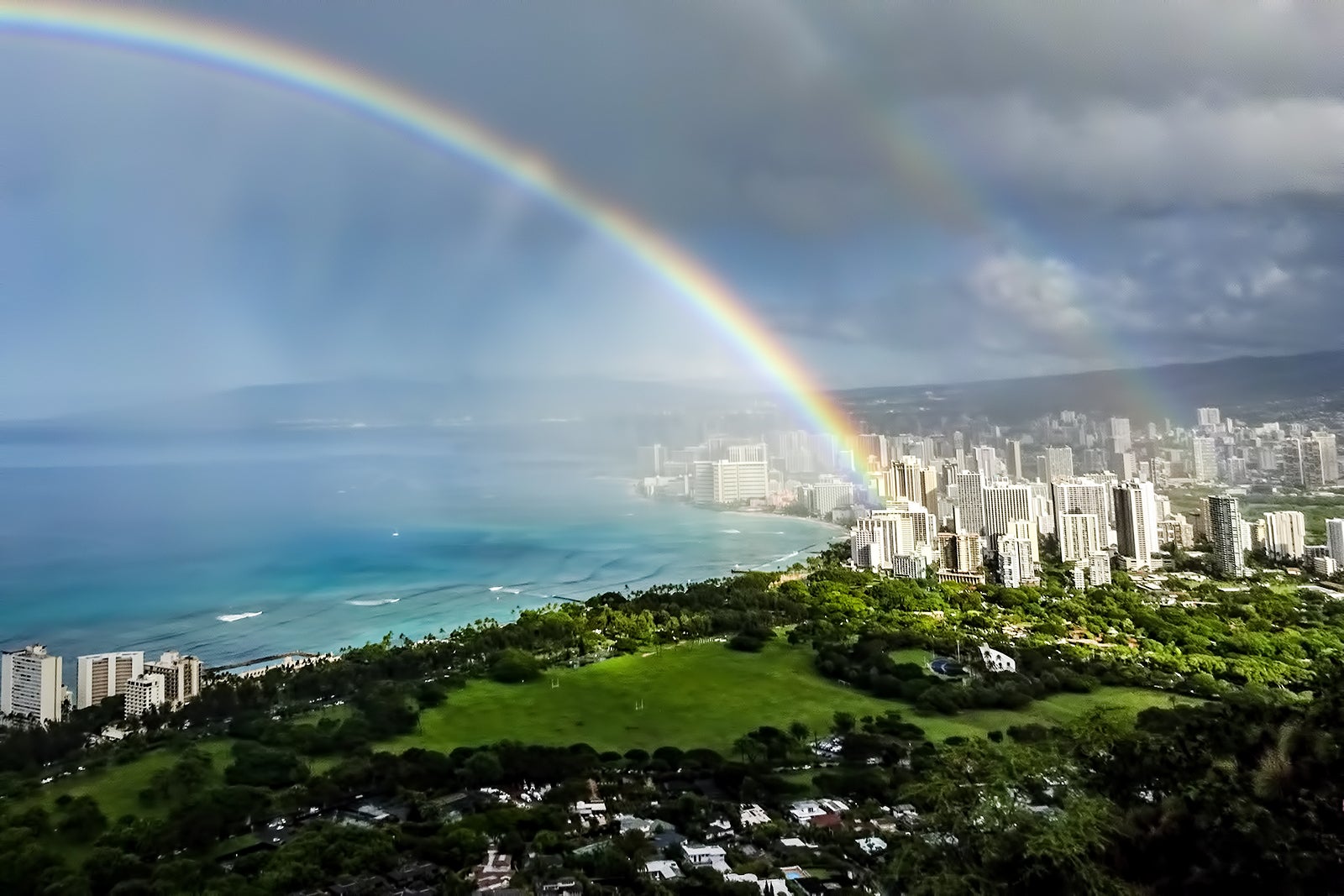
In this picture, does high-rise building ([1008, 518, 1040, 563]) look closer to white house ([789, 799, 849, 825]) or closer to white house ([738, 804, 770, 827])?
white house ([789, 799, 849, 825])

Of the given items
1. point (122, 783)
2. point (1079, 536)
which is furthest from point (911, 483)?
point (122, 783)

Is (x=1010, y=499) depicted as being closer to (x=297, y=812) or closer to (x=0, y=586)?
(x=297, y=812)

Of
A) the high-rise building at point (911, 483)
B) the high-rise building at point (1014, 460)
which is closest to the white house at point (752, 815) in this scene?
the high-rise building at point (911, 483)

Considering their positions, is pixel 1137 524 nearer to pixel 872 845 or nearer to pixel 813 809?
pixel 813 809

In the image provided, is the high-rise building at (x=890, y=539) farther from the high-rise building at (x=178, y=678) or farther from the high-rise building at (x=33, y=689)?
the high-rise building at (x=33, y=689)

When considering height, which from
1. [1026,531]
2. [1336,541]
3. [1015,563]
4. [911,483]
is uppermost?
[911,483]

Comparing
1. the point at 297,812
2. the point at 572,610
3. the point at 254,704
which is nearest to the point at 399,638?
the point at 572,610

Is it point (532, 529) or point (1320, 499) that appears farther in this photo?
point (532, 529)
